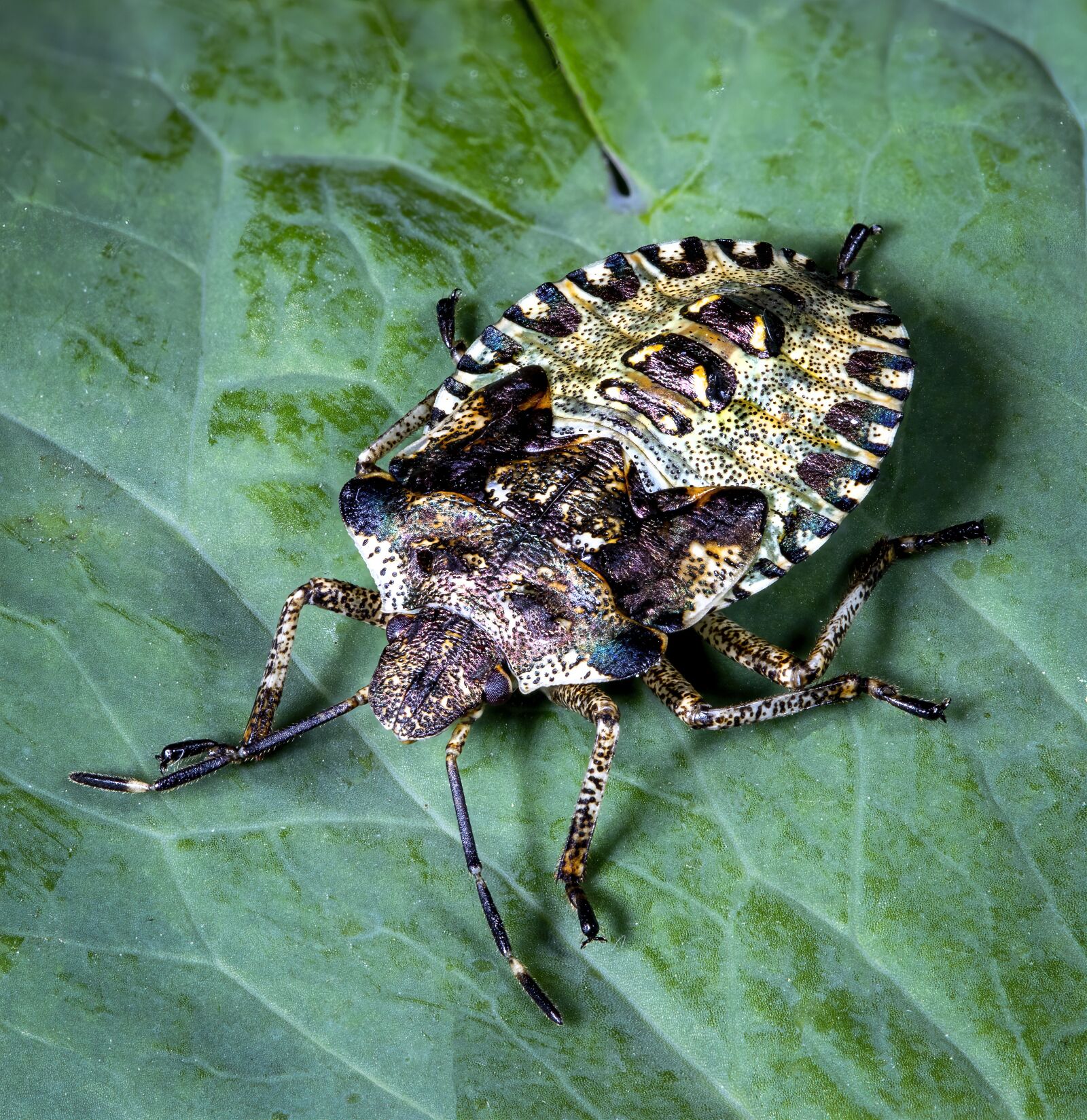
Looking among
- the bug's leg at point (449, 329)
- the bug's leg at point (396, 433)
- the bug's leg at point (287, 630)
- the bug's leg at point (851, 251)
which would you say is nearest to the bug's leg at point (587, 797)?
the bug's leg at point (287, 630)

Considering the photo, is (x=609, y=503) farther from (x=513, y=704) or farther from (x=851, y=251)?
(x=851, y=251)

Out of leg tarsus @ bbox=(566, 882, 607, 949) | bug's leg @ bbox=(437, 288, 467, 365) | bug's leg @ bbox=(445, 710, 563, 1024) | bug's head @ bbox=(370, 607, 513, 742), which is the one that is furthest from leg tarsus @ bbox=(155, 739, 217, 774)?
bug's leg @ bbox=(437, 288, 467, 365)

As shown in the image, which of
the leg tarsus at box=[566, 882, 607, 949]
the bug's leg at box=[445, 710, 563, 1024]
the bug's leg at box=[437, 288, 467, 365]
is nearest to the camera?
the bug's leg at box=[445, 710, 563, 1024]

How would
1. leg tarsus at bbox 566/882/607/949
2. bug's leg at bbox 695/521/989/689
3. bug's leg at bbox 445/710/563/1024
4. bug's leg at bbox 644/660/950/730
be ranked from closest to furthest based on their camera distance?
bug's leg at bbox 445/710/563/1024 → leg tarsus at bbox 566/882/607/949 → bug's leg at bbox 644/660/950/730 → bug's leg at bbox 695/521/989/689

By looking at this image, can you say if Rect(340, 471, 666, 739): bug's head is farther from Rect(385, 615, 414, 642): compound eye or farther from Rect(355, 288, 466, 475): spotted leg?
Rect(355, 288, 466, 475): spotted leg

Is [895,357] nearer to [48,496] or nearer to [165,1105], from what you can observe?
[48,496]

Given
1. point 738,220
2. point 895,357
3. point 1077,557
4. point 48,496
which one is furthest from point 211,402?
Result: point 1077,557

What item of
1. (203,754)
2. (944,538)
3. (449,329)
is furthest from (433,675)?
(944,538)
